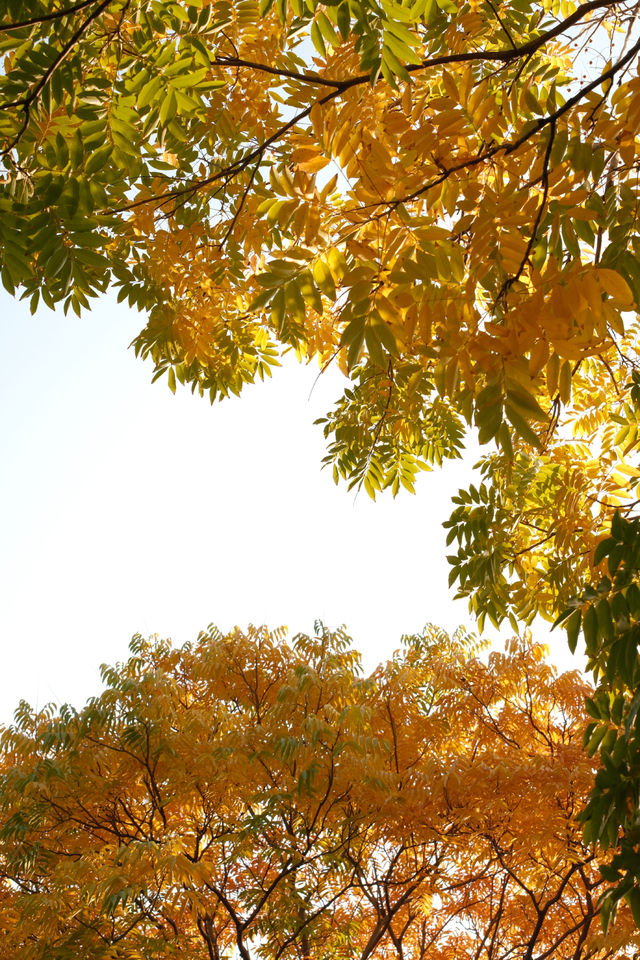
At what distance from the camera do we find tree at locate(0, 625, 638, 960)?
5.94m

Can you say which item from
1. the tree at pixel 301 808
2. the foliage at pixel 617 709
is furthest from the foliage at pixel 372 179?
the tree at pixel 301 808

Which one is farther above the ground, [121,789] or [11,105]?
[121,789]

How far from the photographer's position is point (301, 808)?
267 inches

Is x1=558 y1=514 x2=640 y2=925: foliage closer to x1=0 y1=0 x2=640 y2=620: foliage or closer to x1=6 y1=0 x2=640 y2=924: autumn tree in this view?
x1=6 y1=0 x2=640 y2=924: autumn tree

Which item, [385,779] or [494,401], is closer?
[494,401]

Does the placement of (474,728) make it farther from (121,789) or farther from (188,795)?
(121,789)

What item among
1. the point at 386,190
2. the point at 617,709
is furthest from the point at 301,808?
Result: the point at 386,190

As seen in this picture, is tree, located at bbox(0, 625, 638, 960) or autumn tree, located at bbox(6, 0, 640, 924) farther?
tree, located at bbox(0, 625, 638, 960)

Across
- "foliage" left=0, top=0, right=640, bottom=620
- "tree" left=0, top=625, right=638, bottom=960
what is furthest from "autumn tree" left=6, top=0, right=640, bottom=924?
"tree" left=0, top=625, right=638, bottom=960

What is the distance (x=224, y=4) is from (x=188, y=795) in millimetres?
6320

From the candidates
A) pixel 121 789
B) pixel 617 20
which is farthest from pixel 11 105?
pixel 121 789

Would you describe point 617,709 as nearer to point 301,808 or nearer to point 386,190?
point 386,190

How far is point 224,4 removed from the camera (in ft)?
8.39

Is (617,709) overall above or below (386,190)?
below
